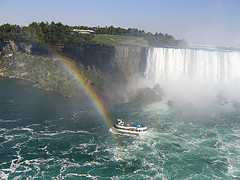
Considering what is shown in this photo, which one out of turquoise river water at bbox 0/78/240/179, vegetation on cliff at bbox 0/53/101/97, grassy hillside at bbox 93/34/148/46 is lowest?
turquoise river water at bbox 0/78/240/179

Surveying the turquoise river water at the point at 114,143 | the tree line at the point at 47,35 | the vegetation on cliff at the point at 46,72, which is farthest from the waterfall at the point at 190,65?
the tree line at the point at 47,35

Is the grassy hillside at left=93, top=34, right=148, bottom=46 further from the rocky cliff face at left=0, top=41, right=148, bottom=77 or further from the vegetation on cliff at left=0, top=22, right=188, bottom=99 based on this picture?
the rocky cliff face at left=0, top=41, right=148, bottom=77

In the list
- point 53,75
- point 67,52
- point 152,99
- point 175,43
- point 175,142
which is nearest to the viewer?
point 175,142

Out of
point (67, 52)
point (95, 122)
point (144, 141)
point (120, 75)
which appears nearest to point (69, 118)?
point (95, 122)

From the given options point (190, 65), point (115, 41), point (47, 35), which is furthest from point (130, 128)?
point (47, 35)

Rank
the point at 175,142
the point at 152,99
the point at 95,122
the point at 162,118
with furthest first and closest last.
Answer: the point at 152,99 → the point at 162,118 → the point at 95,122 → the point at 175,142

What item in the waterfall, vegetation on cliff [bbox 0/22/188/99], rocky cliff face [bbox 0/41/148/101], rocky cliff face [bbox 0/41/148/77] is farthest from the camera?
rocky cliff face [bbox 0/41/148/77]

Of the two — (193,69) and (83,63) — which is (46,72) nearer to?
(83,63)

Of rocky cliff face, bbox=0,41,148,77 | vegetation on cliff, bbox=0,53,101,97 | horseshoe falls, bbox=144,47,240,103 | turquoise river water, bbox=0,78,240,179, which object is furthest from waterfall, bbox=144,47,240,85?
turquoise river water, bbox=0,78,240,179

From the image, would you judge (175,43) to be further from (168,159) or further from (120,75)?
(168,159)
